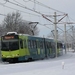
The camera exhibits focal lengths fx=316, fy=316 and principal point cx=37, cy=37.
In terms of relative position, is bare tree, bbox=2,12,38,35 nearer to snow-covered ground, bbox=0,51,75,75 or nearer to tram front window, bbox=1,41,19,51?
tram front window, bbox=1,41,19,51

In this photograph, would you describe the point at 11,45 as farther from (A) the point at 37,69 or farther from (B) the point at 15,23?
(B) the point at 15,23

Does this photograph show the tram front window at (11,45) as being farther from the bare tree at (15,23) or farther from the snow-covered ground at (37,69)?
the bare tree at (15,23)

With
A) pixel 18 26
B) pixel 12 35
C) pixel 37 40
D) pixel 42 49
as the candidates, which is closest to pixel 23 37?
pixel 12 35

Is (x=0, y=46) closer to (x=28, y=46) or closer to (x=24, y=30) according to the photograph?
(x=28, y=46)

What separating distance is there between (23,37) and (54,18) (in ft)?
42.3

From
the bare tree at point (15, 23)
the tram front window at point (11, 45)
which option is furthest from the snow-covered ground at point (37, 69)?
the bare tree at point (15, 23)

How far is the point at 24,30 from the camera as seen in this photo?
82.3 meters

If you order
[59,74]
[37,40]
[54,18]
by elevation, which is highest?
[54,18]

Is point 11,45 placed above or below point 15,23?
below

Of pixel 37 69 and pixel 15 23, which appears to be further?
pixel 15 23

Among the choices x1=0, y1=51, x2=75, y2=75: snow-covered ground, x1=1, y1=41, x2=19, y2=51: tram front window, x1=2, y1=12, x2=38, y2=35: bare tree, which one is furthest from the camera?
x1=2, y1=12, x2=38, y2=35: bare tree

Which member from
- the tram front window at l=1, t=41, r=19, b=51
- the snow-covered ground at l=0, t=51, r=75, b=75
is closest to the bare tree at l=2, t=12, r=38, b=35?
the tram front window at l=1, t=41, r=19, b=51

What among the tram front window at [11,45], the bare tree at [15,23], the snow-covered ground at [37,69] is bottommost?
the snow-covered ground at [37,69]

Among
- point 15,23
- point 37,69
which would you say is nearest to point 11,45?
point 37,69
